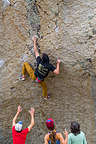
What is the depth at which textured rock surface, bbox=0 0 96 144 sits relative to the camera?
160 inches

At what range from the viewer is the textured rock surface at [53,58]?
407 centimetres

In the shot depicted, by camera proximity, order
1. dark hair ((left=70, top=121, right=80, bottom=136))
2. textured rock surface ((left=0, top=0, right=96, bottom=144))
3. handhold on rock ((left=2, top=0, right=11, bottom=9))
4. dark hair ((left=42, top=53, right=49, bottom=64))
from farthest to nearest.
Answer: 1. handhold on rock ((left=2, top=0, right=11, bottom=9))
2. textured rock surface ((left=0, top=0, right=96, bottom=144))
3. dark hair ((left=42, top=53, right=49, bottom=64))
4. dark hair ((left=70, top=121, right=80, bottom=136))

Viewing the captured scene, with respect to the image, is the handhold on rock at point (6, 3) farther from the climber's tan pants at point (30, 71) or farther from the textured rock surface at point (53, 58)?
the climber's tan pants at point (30, 71)

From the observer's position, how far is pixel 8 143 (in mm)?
5156

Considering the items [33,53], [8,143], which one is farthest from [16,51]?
[8,143]

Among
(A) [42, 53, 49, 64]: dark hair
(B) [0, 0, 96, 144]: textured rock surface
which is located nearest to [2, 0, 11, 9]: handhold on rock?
(B) [0, 0, 96, 144]: textured rock surface

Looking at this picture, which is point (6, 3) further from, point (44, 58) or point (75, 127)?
point (75, 127)

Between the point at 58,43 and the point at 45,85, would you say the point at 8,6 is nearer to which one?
the point at 58,43

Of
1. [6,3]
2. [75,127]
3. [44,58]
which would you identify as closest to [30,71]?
[44,58]

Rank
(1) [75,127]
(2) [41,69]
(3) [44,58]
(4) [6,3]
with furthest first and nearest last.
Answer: (4) [6,3] → (2) [41,69] → (3) [44,58] → (1) [75,127]

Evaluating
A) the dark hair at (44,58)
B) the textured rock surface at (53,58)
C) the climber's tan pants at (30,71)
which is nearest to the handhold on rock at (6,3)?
the textured rock surface at (53,58)

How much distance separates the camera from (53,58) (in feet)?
14.2

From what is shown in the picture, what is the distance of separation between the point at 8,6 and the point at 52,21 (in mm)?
1087

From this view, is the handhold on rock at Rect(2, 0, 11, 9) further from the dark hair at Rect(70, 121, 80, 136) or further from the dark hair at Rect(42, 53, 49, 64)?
the dark hair at Rect(70, 121, 80, 136)
